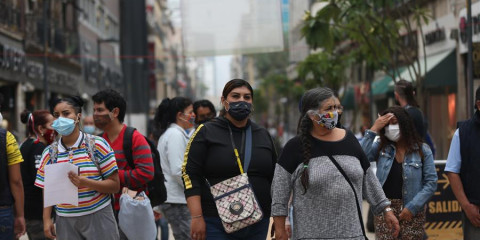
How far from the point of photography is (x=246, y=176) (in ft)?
19.5

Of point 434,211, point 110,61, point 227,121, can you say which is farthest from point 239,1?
point 110,61

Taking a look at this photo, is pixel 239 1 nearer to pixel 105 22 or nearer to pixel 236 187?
pixel 236 187

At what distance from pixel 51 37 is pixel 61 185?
23762mm

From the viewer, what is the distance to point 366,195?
5.63 metres

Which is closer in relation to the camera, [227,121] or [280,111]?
[227,121]

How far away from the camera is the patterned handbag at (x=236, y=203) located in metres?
5.88

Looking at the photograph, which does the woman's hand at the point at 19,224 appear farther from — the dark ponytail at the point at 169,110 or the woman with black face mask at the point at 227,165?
the dark ponytail at the point at 169,110

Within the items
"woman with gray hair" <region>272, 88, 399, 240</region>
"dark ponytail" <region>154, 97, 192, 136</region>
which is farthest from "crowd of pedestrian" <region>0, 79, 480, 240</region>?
"dark ponytail" <region>154, 97, 192, 136</region>

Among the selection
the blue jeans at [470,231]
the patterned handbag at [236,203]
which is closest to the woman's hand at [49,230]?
the patterned handbag at [236,203]

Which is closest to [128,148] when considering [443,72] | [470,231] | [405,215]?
[405,215]

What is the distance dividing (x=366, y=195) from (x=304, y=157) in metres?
0.62

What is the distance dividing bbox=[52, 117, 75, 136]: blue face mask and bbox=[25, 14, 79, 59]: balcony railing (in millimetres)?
16843

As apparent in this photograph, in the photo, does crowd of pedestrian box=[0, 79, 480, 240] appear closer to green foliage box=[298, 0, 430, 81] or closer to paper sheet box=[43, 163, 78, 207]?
paper sheet box=[43, 163, 78, 207]

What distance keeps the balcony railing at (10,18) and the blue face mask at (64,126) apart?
17519 millimetres
